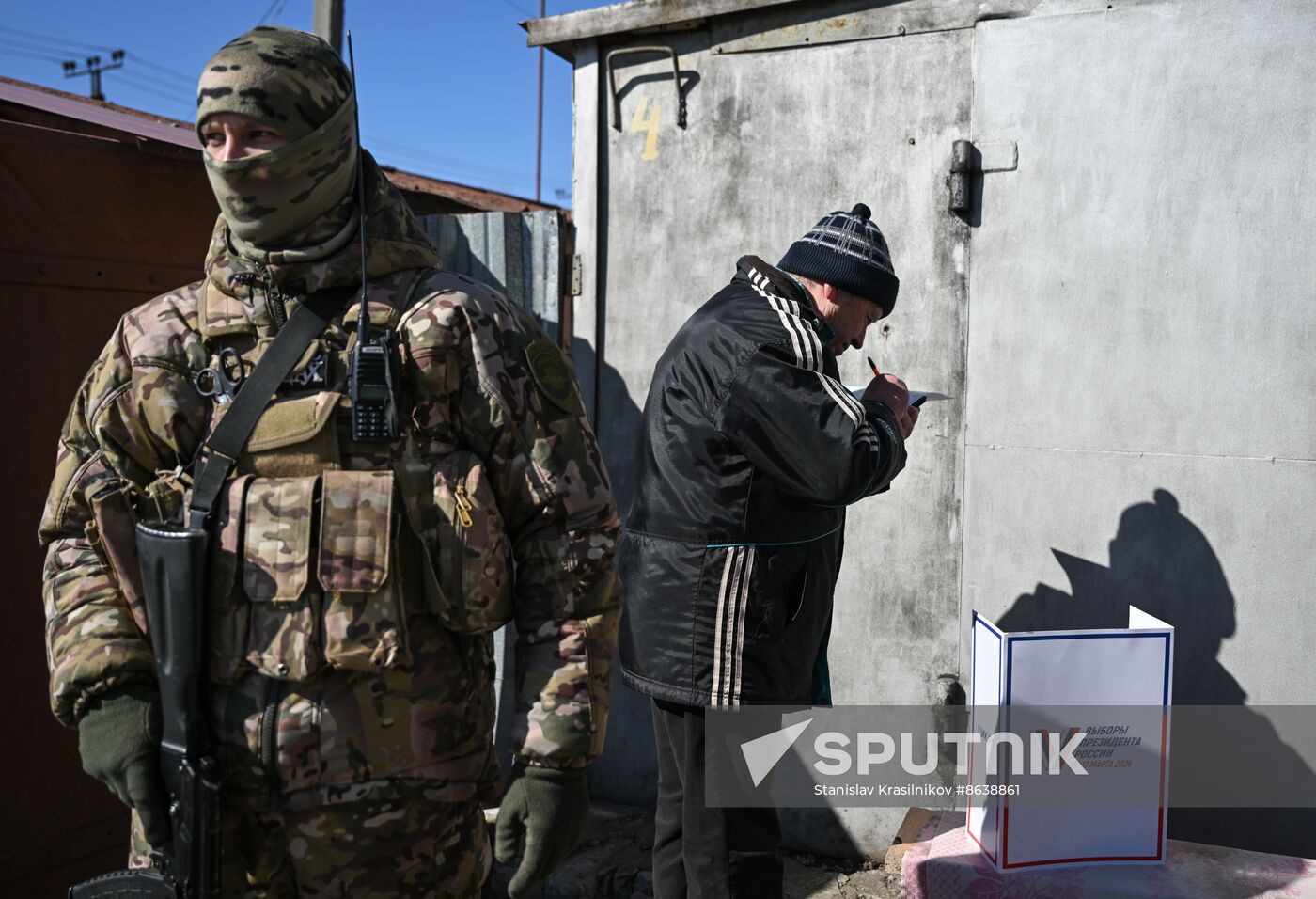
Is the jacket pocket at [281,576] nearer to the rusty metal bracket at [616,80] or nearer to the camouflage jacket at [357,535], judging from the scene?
the camouflage jacket at [357,535]

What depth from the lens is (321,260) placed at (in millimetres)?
1779

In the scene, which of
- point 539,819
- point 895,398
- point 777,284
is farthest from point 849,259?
point 539,819

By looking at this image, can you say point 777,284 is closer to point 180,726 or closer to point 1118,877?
point 180,726

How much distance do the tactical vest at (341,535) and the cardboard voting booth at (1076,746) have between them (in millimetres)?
1565

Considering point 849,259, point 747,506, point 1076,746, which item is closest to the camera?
point 747,506

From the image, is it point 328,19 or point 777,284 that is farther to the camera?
point 328,19

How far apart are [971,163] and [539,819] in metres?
2.51

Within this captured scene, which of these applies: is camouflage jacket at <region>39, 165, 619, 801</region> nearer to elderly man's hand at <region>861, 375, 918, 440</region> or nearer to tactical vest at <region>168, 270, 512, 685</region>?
tactical vest at <region>168, 270, 512, 685</region>

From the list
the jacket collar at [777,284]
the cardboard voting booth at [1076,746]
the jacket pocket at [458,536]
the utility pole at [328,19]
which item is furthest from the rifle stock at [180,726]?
the utility pole at [328,19]

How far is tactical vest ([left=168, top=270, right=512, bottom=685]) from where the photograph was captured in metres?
1.69

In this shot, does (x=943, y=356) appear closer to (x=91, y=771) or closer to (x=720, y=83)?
(x=720, y=83)

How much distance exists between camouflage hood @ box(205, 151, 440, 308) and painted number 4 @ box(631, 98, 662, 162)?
2114mm

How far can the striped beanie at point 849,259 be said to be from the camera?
2.64 meters

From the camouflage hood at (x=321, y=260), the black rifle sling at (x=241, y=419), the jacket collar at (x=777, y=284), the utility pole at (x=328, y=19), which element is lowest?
the black rifle sling at (x=241, y=419)
